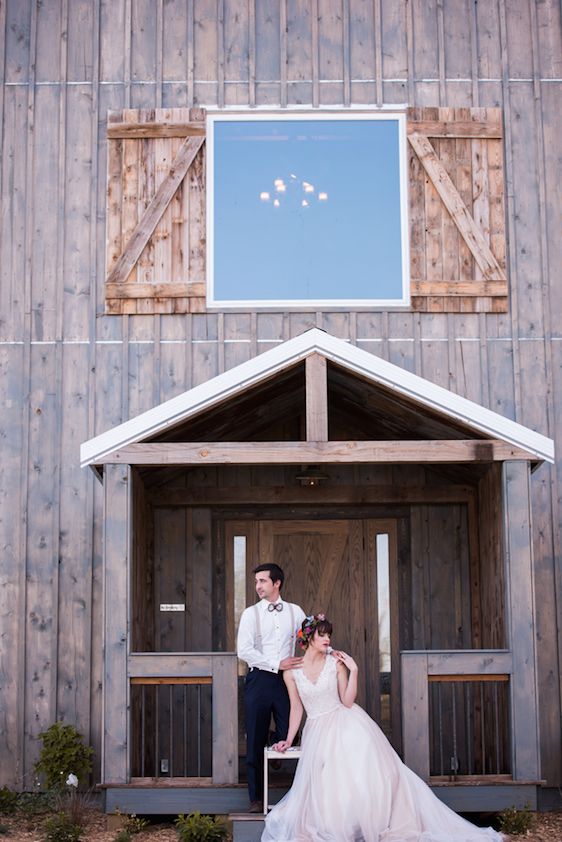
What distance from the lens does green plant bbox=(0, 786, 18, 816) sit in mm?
9156

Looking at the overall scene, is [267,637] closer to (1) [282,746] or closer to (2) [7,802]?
(1) [282,746]

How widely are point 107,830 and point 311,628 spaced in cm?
196

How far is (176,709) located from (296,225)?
4238 millimetres

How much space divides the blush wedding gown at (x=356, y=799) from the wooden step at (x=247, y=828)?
0.20m

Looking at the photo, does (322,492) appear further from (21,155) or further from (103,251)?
(21,155)

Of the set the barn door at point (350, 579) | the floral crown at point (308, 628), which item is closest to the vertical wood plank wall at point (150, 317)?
the barn door at point (350, 579)

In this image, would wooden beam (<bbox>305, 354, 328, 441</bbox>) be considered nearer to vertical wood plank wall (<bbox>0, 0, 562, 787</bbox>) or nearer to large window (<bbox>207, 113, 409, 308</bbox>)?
vertical wood plank wall (<bbox>0, 0, 562, 787</bbox>)

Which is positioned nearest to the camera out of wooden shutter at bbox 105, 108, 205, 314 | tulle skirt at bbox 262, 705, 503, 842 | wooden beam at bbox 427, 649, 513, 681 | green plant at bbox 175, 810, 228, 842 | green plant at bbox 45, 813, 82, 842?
tulle skirt at bbox 262, 705, 503, 842

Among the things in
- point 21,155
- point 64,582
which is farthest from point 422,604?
point 21,155

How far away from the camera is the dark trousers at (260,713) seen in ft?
26.7

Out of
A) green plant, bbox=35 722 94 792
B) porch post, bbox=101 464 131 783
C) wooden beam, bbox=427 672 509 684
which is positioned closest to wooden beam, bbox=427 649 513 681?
wooden beam, bbox=427 672 509 684

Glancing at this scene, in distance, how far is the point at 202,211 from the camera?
413 inches

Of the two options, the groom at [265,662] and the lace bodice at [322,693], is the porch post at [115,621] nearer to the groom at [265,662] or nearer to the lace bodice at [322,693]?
the groom at [265,662]

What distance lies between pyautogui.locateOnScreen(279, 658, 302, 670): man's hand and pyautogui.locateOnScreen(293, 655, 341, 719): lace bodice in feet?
0.50
